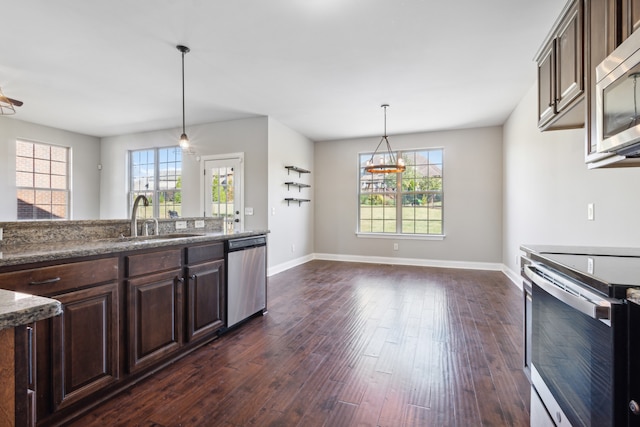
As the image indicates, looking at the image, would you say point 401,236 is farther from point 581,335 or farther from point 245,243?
point 581,335

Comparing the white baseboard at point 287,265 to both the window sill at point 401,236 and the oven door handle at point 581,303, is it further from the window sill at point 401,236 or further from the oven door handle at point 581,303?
the oven door handle at point 581,303

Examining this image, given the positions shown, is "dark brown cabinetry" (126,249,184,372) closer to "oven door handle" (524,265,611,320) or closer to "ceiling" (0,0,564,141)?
"ceiling" (0,0,564,141)

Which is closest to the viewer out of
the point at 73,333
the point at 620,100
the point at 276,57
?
the point at 620,100

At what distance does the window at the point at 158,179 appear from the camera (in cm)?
632

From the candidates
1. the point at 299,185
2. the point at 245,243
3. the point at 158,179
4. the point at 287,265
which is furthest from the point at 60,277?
the point at 158,179

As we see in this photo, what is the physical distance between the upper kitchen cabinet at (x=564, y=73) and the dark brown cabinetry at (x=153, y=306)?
2.78 metres

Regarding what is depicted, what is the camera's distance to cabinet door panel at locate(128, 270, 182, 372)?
1.99 m

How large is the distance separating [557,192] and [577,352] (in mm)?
2667

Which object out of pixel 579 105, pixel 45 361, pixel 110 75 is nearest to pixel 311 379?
pixel 45 361

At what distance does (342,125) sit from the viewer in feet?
19.1

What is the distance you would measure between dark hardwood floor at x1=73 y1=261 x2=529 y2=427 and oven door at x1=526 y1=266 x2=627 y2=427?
1.88ft

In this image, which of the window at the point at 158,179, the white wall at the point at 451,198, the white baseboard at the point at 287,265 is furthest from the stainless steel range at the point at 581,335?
the window at the point at 158,179

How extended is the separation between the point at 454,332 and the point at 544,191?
2.02 m

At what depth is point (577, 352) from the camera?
1103 millimetres
